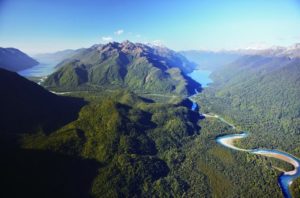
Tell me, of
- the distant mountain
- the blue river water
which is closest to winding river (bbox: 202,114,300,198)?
the blue river water

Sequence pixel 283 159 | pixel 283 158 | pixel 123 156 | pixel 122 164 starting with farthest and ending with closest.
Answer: pixel 283 158
pixel 283 159
pixel 123 156
pixel 122 164

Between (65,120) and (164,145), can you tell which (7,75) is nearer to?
(65,120)

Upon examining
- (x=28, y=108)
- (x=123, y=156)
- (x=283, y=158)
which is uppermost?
(x=28, y=108)

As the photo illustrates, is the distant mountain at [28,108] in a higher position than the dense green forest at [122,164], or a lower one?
higher

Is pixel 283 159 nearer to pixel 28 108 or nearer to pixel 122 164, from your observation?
pixel 122 164

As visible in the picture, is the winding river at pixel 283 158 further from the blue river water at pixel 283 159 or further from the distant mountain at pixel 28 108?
the distant mountain at pixel 28 108

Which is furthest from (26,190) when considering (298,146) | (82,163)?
(298,146)

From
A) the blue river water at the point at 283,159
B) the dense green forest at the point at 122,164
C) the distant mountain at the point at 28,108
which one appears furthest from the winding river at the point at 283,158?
the distant mountain at the point at 28,108

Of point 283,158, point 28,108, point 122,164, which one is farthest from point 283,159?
point 28,108

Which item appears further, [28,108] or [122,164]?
[28,108]
